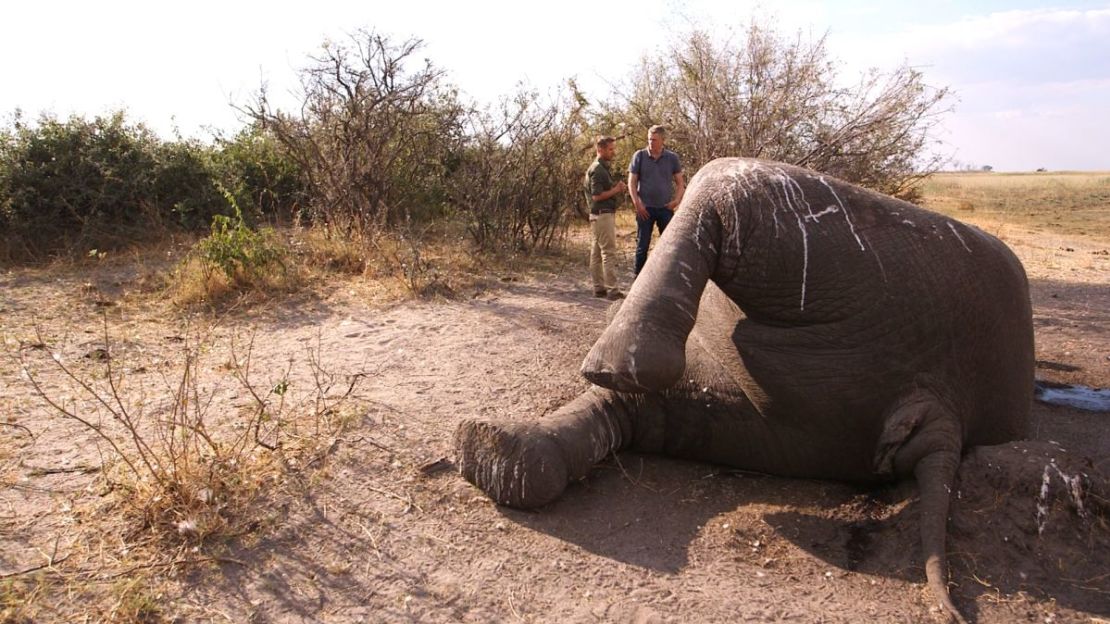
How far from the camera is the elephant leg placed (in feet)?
10.7

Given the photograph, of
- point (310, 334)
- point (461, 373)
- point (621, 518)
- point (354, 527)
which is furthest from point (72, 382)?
point (621, 518)

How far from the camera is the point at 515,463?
10.7 ft

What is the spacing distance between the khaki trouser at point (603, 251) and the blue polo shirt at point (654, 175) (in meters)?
0.51

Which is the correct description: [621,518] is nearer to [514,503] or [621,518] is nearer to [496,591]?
[514,503]

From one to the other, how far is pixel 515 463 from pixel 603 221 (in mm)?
4481

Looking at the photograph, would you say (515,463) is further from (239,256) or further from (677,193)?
(239,256)

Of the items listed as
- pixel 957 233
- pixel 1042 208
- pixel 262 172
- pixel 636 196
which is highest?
pixel 262 172

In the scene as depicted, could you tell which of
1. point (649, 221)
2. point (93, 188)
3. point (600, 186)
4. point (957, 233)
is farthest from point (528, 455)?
point (93, 188)

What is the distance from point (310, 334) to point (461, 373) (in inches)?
68.0

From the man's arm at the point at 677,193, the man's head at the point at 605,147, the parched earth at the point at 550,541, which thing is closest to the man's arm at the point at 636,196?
the man's arm at the point at 677,193

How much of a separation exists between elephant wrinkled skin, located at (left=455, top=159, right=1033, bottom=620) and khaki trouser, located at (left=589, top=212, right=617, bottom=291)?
3743 mm

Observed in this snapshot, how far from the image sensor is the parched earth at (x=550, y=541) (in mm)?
2709

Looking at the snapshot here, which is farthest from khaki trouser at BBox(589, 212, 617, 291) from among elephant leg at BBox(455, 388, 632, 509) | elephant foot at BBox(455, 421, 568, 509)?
elephant foot at BBox(455, 421, 568, 509)

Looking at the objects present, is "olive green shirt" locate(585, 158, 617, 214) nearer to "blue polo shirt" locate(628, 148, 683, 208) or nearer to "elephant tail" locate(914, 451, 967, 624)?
"blue polo shirt" locate(628, 148, 683, 208)
